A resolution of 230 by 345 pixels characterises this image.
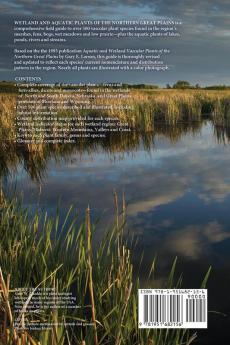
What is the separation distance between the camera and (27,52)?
5.80 m

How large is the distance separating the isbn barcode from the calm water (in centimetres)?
92

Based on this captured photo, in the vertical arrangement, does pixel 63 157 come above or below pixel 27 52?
below

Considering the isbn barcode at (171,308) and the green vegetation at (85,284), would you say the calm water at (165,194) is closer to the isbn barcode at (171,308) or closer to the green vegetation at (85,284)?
the green vegetation at (85,284)

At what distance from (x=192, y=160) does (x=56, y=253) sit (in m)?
8.37

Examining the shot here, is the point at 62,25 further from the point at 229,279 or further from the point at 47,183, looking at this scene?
the point at 47,183

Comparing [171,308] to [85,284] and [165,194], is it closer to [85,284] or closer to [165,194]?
[85,284]

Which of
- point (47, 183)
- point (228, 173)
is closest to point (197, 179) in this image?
point (228, 173)

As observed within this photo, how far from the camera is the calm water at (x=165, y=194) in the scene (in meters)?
5.62

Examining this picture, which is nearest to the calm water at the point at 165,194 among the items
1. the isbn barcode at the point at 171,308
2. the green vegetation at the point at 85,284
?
the green vegetation at the point at 85,284

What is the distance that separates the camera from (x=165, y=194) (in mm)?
8891

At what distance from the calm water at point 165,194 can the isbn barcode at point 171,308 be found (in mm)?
919

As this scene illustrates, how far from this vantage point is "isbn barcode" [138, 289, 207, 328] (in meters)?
3.32

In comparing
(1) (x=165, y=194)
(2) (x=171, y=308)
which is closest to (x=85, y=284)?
(2) (x=171, y=308)

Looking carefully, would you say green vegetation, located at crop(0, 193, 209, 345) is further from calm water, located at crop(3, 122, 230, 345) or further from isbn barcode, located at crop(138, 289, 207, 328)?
calm water, located at crop(3, 122, 230, 345)
